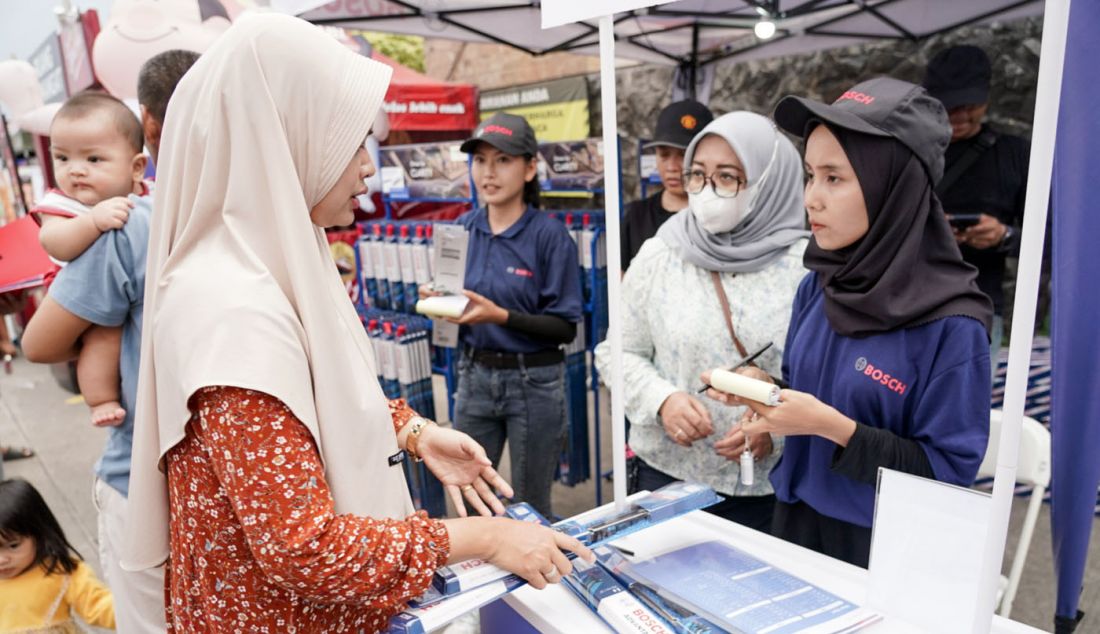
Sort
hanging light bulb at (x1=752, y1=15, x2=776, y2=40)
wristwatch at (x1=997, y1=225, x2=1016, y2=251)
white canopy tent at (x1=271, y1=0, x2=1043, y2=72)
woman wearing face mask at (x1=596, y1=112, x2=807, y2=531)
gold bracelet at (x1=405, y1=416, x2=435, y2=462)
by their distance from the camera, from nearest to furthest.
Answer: gold bracelet at (x1=405, y1=416, x2=435, y2=462)
woman wearing face mask at (x1=596, y1=112, x2=807, y2=531)
wristwatch at (x1=997, y1=225, x2=1016, y2=251)
hanging light bulb at (x1=752, y1=15, x2=776, y2=40)
white canopy tent at (x1=271, y1=0, x2=1043, y2=72)

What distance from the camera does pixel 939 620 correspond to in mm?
918

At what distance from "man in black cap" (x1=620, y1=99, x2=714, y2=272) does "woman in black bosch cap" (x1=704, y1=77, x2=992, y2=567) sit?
5.15 feet

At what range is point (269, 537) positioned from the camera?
0.79m

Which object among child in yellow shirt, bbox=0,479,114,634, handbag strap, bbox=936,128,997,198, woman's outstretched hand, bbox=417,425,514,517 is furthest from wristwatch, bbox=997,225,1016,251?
child in yellow shirt, bbox=0,479,114,634

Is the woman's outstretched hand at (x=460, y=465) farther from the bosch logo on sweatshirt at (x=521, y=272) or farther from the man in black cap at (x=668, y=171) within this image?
the man in black cap at (x=668, y=171)

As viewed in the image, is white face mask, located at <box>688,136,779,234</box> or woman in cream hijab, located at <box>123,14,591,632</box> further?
white face mask, located at <box>688,136,779,234</box>

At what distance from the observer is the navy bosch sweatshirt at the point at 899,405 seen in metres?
1.17

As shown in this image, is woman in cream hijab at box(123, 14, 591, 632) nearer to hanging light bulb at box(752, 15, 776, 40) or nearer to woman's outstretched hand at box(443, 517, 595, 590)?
woman's outstretched hand at box(443, 517, 595, 590)

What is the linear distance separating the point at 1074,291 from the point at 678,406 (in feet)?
2.85

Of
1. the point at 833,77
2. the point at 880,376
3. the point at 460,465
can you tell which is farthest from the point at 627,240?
the point at 833,77

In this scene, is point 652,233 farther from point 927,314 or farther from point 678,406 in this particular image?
point 927,314

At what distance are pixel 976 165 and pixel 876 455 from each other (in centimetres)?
241

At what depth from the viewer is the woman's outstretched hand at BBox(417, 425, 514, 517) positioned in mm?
1179

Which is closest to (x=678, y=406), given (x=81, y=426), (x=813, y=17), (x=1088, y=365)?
(x=1088, y=365)
